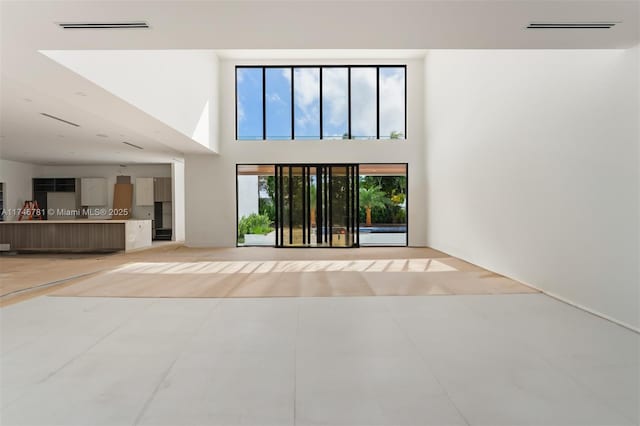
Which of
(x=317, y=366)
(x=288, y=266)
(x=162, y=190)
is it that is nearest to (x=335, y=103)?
(x=288, y=266)

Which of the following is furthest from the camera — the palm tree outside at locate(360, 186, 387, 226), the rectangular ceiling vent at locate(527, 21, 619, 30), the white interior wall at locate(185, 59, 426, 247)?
the palm tree outside at locate(360, 186, 387, 226)

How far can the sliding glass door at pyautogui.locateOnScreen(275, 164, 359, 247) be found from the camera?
10711 millimetres

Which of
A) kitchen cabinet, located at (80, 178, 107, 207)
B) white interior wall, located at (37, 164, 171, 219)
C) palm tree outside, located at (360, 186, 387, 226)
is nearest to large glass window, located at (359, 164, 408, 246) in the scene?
palm tree outside, located at (360, 186, 387, 226)

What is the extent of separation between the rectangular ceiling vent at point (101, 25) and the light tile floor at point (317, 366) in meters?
2.75

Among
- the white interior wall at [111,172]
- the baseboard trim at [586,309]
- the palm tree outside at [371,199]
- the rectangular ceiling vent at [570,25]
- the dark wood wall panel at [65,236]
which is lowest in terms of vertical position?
the baseboard trim at [586,309]

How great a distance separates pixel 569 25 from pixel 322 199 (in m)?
7.95

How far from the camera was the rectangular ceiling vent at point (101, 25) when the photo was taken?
3.17m

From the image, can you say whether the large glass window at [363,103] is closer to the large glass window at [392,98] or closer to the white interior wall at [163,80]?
the large glass window at [392,98]

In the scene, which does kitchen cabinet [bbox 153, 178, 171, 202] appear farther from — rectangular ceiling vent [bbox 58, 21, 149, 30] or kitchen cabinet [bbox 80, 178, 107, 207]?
rectangular ceiling vent [bbox 58, 21, 149, 30]

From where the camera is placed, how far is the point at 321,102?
10.8 metres

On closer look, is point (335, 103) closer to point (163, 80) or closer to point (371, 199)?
point (163, 80)

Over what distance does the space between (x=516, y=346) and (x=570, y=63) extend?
3377mm

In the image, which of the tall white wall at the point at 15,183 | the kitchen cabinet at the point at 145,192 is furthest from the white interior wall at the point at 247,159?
the tall white wall at the point at 15,183

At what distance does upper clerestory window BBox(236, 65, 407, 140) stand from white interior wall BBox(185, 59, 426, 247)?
25 cm
